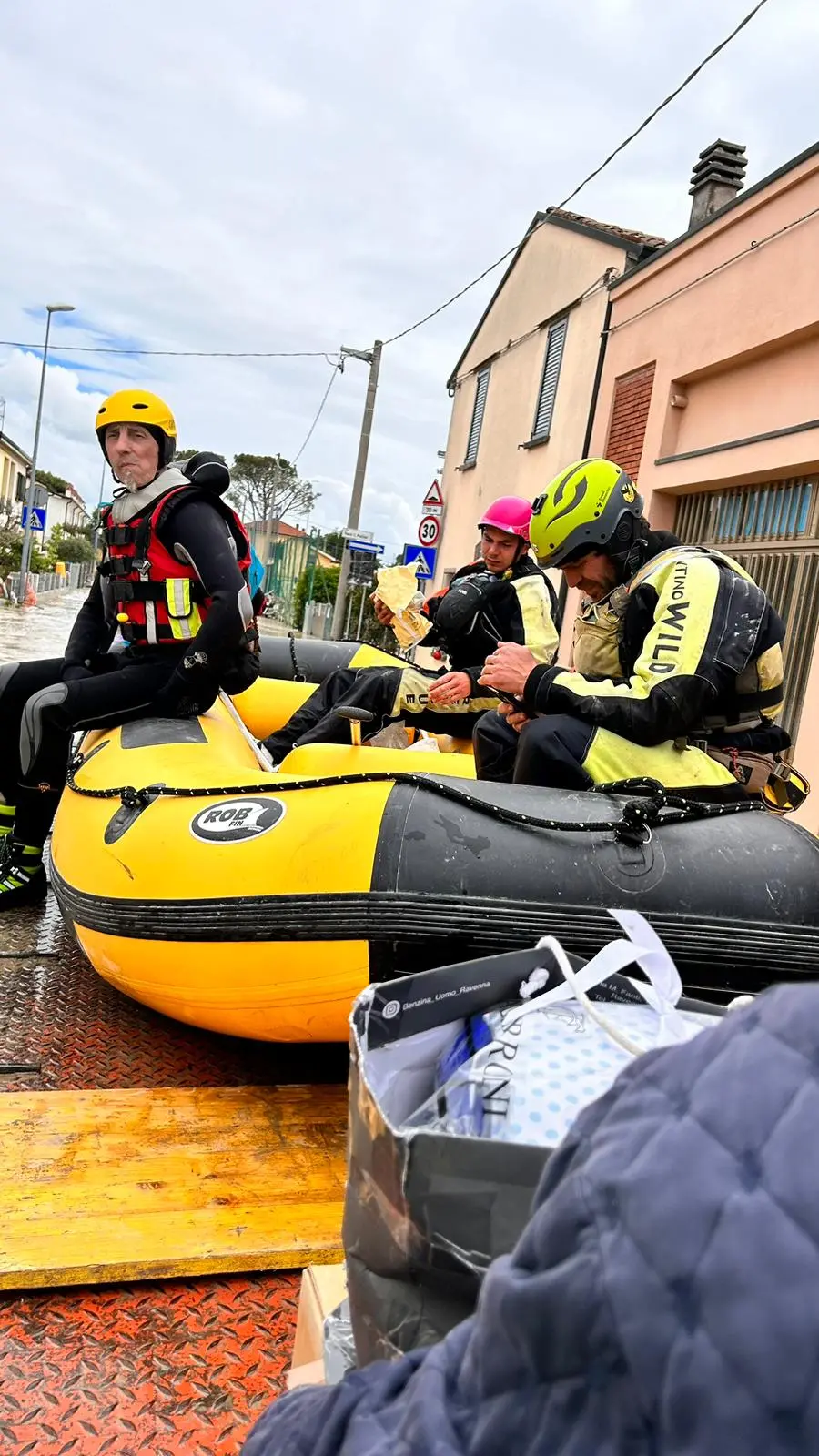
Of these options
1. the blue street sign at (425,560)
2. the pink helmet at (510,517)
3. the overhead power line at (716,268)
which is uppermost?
the overhead power line at (716,268)

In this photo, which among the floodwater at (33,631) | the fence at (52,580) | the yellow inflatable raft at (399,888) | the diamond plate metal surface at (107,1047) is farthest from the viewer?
the fence at (52,580)

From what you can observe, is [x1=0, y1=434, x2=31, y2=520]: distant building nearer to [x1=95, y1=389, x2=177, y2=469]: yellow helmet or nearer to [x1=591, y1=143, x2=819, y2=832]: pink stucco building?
[x1=591, y1=143, x2=819, y2=832]: pink stucco building

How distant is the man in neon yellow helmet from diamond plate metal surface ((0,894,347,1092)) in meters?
1.05

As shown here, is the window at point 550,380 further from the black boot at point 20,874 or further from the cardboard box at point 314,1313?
the cardboard box at point 314,1313

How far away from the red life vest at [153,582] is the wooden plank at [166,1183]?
182cm

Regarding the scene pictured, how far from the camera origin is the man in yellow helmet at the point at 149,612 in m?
3.60

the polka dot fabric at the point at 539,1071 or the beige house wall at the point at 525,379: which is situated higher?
the beige house wall at the point at 525,379

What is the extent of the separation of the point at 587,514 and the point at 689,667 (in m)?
0.59

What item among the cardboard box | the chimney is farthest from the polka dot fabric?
the chimney

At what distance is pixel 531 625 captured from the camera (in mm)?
4703

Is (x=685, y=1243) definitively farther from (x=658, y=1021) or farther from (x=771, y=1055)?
(x=658, y=1021)

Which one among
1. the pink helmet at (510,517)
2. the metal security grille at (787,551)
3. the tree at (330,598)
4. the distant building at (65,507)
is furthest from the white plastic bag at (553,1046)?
the distant building at (65,507)

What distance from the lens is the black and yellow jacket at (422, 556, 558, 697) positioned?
4.65 metres

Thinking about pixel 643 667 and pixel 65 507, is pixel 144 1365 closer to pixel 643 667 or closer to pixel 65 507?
pixel 643 667
